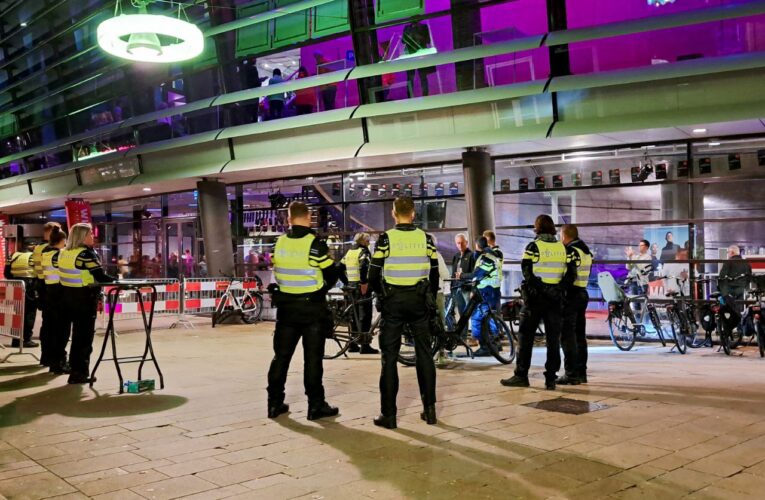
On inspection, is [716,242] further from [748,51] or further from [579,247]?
[579,247]

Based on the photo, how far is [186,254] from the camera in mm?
22203

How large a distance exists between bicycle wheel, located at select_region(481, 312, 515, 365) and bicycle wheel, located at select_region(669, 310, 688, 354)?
3341mm

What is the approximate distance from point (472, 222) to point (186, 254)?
39.1 ft

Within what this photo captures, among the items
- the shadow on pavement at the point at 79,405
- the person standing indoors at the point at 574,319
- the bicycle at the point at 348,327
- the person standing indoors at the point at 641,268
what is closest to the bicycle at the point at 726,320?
the person standing indoors at the point at 641,268

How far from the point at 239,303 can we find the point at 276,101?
199 inches

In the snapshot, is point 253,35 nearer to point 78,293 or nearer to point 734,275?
point 78,293

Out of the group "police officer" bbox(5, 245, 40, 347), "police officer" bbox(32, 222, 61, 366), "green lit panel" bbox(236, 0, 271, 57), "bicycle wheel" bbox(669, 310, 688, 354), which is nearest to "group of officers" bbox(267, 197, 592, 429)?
"police officer" bbox(32, 222, 61, 366)

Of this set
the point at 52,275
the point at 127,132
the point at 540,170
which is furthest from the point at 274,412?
the point at 127,132

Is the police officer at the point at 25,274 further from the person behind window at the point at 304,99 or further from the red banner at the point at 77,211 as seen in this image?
the red banner at the point at 77,211

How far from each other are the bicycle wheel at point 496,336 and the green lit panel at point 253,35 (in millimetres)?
10167

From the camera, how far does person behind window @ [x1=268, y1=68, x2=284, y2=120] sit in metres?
16.6

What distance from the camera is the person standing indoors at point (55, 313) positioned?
866 centimetres

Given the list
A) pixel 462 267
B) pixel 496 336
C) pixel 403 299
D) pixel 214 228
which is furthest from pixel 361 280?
pixel 214 228

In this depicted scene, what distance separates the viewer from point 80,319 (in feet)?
27.2
